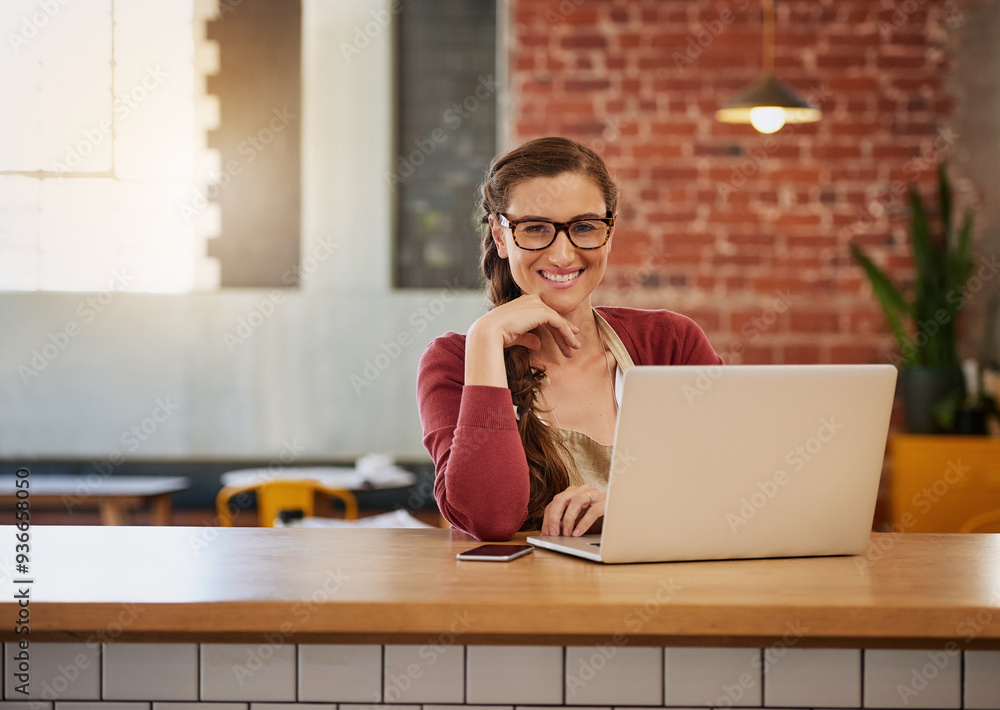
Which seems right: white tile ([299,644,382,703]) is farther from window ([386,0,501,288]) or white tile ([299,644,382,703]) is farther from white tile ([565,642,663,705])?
window ([386,0,501,288])

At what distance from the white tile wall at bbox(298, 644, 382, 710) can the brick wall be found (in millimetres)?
3320

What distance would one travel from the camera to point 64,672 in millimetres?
1092

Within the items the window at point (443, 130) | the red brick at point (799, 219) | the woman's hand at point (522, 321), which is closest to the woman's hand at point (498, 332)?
the woman's hand at point (522, 321)

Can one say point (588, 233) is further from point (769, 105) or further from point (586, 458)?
point (769, 105)

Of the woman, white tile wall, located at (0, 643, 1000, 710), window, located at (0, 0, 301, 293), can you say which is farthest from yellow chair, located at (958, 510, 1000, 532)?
window, located at (0, 0, 301, 293)

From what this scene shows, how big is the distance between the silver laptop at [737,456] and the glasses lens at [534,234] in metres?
0.60

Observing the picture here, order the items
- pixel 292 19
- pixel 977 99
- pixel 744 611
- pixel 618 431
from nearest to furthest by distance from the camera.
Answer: pixel 744 611
pixel 618 431
pixel 977 99
pixel 292 19

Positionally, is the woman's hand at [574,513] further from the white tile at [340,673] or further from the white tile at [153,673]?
the white tile at [153,673]

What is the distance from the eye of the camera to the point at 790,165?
4.28 metres

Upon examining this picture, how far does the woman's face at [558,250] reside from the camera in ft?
5.47

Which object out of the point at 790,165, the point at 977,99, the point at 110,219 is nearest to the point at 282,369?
the point at 110,219

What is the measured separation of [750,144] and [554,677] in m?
3.63

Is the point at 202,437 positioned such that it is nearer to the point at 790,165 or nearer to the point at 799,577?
the point at 790,165

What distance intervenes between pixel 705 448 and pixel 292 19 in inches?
171
